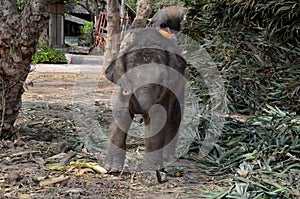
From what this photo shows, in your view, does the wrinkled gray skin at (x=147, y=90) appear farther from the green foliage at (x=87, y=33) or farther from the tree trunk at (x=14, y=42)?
the green foliage at (x=87, y=33)

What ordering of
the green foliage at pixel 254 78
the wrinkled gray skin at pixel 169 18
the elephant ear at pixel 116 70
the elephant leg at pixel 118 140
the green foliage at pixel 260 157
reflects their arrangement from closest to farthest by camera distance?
the green foliage at pixel 260 157, the elephant ear at pixel 116 70, the elephant leg at pixel 118 140, the green foliage at pixel 254 78, the wrinkled gray skin at pixel 169 18

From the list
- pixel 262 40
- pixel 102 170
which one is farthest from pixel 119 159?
pixel 262 40

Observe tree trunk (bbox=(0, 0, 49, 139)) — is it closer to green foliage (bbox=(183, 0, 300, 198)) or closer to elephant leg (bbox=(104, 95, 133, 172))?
elephant leg (bbox=(104, 95, 133, 172))

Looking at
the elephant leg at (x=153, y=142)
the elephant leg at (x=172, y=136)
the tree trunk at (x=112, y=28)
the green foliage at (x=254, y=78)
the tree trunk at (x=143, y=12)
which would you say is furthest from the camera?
the tree trunk at (x=112, y=28)

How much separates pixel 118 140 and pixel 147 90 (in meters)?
0.61

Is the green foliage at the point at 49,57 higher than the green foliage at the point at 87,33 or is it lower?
higher

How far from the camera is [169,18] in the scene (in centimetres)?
750

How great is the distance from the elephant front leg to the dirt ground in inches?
3.6

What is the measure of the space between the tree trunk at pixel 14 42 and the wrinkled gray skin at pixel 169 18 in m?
2.55

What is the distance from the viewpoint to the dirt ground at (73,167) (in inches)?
130

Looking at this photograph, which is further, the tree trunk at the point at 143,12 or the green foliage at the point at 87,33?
the green foliage at the point at 87,33

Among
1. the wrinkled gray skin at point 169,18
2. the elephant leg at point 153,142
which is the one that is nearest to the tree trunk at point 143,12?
the wrinkled gray skin at point 169,18

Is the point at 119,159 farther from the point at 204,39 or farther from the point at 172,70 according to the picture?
the point at 204,39

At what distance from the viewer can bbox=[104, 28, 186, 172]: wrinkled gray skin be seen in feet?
11.2
